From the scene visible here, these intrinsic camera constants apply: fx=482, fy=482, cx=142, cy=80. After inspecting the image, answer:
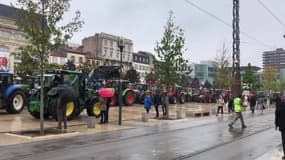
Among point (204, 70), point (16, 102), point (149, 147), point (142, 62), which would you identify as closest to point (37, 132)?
point (149, 147)

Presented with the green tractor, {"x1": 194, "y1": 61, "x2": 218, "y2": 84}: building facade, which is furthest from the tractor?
{"x1": 194, "y1": 61, "x2": 218, "y2": 84}: building facade

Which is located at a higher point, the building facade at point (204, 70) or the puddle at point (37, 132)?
the building facade at point (204, 70)

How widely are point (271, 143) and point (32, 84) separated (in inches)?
848

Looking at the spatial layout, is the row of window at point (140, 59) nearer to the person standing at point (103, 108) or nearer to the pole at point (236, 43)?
the pole at point (236, 43)

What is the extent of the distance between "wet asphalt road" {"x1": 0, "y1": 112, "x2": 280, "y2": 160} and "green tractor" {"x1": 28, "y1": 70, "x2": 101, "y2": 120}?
5.03 metres

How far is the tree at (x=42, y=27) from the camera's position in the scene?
17750 millimetres

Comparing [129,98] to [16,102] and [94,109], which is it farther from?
[16,102]

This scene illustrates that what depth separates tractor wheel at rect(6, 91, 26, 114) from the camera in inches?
1030

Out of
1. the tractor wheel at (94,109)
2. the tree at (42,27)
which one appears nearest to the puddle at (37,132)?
the tree at (42,27)

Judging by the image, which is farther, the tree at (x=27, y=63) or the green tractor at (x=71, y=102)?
the green tractor at (x=71, y=102)

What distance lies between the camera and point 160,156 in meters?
12.8

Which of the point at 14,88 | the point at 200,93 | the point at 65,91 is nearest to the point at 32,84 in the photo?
the point at 14,88

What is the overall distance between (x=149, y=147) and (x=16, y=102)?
45.5 ft

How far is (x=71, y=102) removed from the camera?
23125 millimetres
